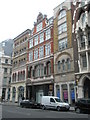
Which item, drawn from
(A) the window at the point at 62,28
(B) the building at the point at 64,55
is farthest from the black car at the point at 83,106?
(A) the window at the point at 62,28

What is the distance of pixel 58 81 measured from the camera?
104ft

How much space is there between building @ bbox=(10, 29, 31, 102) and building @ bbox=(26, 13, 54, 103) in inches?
92.8

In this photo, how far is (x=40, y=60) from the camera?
37.4m

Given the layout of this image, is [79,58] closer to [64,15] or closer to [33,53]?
[64,15]

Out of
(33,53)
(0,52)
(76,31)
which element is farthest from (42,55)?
(0,52)

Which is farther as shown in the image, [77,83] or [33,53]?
[33,53]

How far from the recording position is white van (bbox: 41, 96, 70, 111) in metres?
22.5

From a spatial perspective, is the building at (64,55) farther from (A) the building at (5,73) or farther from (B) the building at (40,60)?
(A) the building at (5,73)

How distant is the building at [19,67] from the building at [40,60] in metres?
2.36

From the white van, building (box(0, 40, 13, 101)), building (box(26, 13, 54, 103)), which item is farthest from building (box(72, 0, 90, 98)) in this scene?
building (box(0, 40, 13, 101))

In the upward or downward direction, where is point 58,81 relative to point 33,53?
downward

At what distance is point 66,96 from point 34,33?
1874 centimetres

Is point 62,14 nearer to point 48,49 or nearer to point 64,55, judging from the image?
point 48,49

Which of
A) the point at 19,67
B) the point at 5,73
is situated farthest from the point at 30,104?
the point at 5,73
